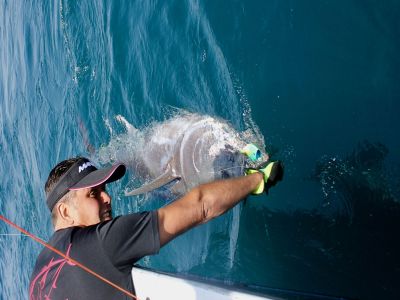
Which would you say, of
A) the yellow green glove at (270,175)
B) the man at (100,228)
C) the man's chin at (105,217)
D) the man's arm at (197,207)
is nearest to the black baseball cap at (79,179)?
the man at (100,228)

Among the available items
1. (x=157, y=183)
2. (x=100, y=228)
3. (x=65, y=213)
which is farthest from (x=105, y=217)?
(x=157, y=183)

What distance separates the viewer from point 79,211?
3.14m

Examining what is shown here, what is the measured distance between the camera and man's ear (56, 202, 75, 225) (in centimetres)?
317

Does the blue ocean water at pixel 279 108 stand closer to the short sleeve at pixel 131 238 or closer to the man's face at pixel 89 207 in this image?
the man's face at pixel 89 207

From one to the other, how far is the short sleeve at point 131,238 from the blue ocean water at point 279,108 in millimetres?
2046

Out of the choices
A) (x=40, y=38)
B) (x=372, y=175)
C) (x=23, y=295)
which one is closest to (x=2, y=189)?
(x=23, y=295)

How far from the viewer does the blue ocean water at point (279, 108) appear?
14.3 feet

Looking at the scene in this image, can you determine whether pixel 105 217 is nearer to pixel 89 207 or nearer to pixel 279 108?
pixel 89 207

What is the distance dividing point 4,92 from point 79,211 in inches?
385

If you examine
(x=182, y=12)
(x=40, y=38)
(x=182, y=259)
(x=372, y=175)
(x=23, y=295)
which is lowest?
(x=23, y=295)

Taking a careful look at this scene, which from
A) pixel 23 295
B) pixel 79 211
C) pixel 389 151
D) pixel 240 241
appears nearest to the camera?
pixel 79 211

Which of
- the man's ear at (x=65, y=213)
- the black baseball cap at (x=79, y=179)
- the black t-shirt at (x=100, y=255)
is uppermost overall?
the black baseball cap at (x=79, y=179)

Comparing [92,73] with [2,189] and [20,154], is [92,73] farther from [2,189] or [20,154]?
[2,189]

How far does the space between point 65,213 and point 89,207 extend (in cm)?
22
